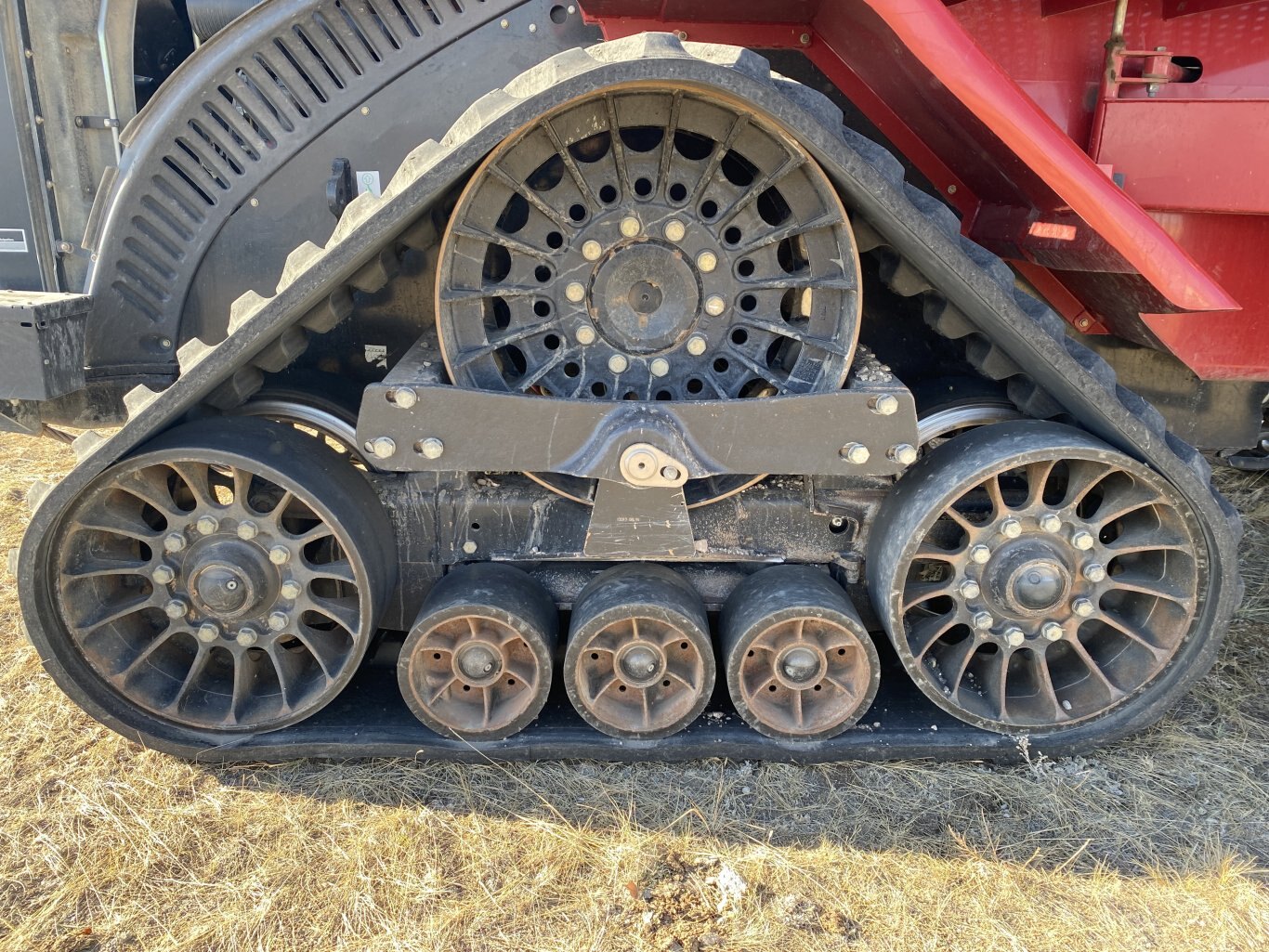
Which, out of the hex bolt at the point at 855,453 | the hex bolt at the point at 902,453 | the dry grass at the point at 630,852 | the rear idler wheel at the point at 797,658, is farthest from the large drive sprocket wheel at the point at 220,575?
the hex bolt at the point at 902,453

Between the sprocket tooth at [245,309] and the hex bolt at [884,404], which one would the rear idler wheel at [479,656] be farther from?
the hex bolt at [884,404]

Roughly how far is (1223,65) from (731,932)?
8.43 ft

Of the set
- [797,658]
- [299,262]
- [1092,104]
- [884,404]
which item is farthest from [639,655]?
[1092,104]

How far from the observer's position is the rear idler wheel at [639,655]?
2.42 meters

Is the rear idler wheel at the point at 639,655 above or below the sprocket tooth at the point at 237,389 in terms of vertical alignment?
below

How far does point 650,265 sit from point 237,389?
114 centimetres

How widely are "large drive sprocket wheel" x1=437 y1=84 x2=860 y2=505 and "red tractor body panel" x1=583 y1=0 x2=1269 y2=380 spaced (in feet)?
1.27

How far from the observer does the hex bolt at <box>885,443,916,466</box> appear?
89.6 inches

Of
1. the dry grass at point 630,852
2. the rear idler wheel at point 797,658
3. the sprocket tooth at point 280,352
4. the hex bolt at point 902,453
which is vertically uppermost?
the sprocket tooth at point 280,352

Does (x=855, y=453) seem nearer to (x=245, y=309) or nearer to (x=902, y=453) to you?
(x=902, y=453)

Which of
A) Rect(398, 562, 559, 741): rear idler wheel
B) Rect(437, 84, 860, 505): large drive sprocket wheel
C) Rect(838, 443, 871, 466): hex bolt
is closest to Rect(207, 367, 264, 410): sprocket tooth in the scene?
Rect(437, 84, 860, 505): large drive sprocket wheel

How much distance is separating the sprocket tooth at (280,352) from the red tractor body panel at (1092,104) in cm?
117

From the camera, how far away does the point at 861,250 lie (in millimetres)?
2363

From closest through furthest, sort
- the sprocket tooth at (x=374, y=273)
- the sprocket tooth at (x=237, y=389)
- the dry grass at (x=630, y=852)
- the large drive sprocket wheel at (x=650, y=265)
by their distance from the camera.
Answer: the dry grass at (x=630, y=852) → the large drive sprocket wheel at (x=650, y=265) → the sprocket tooth at (x=374, y=273) → the sprocket tooth at (x=237, y=389)
